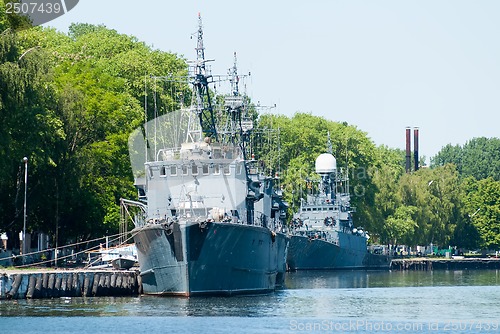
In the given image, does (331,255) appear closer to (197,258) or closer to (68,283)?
(197,258)

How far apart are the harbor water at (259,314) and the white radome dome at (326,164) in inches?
2441

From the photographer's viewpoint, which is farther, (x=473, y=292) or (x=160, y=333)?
(x=473, y=292)

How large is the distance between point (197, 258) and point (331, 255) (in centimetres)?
7362

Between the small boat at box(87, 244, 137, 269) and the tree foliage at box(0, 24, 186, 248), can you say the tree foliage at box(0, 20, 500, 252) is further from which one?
the small boat at box(87, 244, 137, 269)

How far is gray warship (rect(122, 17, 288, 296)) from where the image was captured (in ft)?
230

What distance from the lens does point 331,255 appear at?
5600 inches

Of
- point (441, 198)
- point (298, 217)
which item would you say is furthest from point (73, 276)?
point (441, 198)

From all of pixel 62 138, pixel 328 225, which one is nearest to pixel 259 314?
pixel 62 138

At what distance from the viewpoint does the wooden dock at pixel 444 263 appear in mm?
163125

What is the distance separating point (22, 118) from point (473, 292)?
34990mm

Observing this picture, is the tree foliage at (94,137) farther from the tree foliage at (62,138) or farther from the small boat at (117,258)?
the small boat at (117,258)

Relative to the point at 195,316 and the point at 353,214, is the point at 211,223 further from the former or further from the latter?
the point at 353,214

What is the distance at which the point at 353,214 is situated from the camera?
158000mm

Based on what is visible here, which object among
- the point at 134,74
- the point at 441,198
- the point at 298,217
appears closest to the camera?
the point at 134,74
